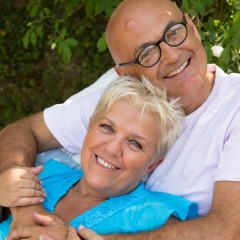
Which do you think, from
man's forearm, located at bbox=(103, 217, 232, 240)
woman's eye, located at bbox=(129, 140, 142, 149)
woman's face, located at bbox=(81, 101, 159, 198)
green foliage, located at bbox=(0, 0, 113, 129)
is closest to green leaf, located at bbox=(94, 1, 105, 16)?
woman's face, located at bbox=(81, 101, 159, 198)

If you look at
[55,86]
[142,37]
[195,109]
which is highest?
[142,37]

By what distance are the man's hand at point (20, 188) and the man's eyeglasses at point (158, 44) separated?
796mm

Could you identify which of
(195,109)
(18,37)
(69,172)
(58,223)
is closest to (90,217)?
(58,223)

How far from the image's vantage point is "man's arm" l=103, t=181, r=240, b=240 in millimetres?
2074

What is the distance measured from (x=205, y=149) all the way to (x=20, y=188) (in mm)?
933

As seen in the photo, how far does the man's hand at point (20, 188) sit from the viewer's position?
2.41m

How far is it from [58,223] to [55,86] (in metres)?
2.94

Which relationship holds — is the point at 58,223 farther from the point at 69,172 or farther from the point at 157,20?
the point at 157,20

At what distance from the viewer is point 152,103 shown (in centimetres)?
230

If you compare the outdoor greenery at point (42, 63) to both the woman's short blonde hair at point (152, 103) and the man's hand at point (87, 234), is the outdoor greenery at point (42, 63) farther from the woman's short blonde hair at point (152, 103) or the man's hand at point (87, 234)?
the man's hand at point (87, 234)

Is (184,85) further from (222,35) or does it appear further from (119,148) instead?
(222,35)

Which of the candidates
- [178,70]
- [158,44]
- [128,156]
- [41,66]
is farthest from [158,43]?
[41,66]

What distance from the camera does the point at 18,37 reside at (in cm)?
531

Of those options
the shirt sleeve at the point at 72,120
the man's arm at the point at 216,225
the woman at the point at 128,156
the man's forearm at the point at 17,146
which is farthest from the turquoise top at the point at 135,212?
the shirt sleeve at the point at 72,120
